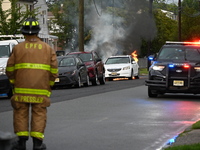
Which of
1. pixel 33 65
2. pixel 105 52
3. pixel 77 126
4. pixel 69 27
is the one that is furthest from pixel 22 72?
pixel 69 27

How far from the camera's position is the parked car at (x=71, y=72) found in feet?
95.2

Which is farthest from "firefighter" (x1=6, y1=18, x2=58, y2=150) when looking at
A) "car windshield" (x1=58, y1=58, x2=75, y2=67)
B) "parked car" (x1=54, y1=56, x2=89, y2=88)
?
"car windshield" (x1=58, y1=58, x2=75, y2=67)

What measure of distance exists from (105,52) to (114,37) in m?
1.97

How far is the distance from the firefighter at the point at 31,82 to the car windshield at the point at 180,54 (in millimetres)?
12908

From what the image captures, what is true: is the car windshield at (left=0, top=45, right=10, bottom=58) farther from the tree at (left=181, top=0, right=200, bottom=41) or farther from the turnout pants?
the tree at (left=181, top=0, right=200, bottom=41)

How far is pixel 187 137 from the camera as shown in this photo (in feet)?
35.4

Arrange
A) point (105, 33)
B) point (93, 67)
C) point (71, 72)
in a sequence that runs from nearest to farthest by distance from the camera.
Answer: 1. point (71, 72)
2. point (93, 67)
3. point (105, 33)

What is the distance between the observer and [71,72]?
1148 inches

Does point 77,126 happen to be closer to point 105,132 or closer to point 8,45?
point 105,132

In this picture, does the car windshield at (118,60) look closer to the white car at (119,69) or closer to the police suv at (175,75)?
the white car at (119,69)

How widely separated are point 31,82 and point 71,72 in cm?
2003

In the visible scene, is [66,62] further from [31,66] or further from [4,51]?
[31,66]

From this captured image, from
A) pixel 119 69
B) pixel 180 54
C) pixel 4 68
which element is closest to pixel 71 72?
pixel 4 68

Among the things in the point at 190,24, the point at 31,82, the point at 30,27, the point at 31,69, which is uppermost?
the point at 190,24
